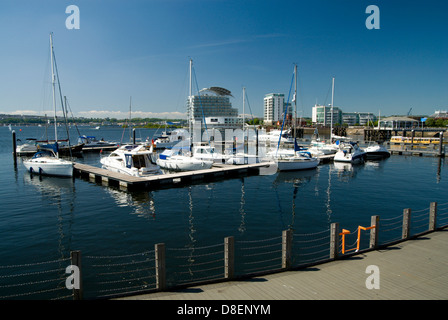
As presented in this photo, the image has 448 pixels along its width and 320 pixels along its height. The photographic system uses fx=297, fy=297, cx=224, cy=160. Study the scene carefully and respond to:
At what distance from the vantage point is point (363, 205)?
20.6 meters

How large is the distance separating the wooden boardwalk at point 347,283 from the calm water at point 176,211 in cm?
478

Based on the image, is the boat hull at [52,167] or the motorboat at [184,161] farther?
the motorboat at [184,161]

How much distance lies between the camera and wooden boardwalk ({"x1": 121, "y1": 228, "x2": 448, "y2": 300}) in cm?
712

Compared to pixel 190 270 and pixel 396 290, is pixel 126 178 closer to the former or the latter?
pixel 190 270

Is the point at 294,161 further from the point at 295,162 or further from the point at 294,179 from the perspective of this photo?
the point at 294,179

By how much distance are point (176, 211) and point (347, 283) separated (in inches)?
515

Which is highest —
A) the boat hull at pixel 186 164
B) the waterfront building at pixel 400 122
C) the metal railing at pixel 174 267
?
the waterfront building at pixel 400 122

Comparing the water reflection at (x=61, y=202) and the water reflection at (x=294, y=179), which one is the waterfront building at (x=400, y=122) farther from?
the water reflection at (x=61, y=202)

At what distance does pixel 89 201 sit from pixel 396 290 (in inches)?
790

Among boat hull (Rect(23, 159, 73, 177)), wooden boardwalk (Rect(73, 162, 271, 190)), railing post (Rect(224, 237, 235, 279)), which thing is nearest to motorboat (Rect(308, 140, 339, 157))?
wooden boardwalk (Rect(73, 162, 271, 190))

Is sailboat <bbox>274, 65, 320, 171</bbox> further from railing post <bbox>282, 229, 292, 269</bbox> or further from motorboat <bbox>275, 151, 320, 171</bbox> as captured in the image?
railing post <bbox>282, 229, 292, 269</bbox>

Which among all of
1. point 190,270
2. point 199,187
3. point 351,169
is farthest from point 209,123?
point 190,270

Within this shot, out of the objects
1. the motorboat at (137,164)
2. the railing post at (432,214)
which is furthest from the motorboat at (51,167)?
the railing post at (432,214)

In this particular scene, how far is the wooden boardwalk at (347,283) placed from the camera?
7121 mm
